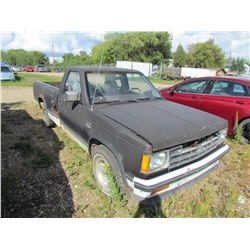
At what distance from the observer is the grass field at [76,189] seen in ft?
9.07

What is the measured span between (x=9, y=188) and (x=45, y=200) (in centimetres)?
67

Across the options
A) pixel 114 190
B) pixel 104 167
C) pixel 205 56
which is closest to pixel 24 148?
pixel 104 167

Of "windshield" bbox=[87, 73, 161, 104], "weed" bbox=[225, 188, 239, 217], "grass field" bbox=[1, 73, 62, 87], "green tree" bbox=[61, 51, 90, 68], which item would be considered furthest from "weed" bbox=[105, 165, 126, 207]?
"green tree" bbox=[61, 51, 90, 68]

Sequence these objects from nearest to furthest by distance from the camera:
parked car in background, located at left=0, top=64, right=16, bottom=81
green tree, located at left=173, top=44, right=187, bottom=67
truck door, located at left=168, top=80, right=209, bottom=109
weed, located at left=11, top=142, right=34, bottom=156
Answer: weed, located at left=11, top=142, right=34, bottom=156 < truck door, located at left=168, top=80, right=209, bottom=109 < parked car in background, located at left=0, top=64, right=16, bottom=81 < green tree, located at left=173, top=44, right=187, bottom=67

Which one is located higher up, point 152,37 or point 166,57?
point 152,37

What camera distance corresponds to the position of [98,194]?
3.07 m

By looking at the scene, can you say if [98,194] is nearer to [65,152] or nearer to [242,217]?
[65,152]

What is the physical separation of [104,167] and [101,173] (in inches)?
12.0

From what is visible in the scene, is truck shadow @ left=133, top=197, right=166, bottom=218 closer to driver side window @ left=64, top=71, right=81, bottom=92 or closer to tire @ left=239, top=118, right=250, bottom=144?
driver side window @ left=64, top=71, right=81, bottom=92

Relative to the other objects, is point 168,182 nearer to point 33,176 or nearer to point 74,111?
point 74,111

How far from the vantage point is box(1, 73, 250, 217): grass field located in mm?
2764

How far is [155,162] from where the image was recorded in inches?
89.0

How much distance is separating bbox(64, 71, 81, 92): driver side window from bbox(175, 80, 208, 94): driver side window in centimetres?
336

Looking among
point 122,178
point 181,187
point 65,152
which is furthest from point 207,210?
point 65,152
